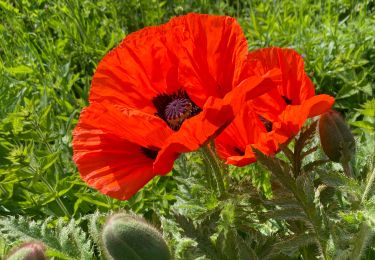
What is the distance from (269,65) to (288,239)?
0.39m

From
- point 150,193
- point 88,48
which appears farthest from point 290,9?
point 150,193

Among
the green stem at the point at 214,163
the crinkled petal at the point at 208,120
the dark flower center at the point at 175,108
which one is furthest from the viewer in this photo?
the dark flower center at the point at 175,108

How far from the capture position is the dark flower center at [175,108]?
149 centimetres

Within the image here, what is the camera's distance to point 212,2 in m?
4.34

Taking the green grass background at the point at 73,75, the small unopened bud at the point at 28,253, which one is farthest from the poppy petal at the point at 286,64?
the green grass background at the point at 73,75

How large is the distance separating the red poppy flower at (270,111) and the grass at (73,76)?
75 centimetres

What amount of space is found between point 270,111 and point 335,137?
0.53 feet

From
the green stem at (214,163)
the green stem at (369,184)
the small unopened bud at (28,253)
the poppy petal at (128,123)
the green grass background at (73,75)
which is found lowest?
the green grass background at (73,75)

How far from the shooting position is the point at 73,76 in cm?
334

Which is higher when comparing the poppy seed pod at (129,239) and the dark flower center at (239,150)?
the poppy seed pod at (129,239)

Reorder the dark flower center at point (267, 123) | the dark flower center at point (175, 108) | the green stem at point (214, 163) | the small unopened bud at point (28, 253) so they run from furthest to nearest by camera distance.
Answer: the dark flower center at point (267, 123) < the dark flower center at point (175, 108) < the green stem at point (214, 163) < the small unopened bud at point (28, 253)

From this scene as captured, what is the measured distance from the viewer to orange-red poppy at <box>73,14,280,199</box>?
135 centimetres

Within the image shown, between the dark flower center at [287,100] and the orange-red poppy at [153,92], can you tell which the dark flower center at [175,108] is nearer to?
the orange-red poppy at [153,92]

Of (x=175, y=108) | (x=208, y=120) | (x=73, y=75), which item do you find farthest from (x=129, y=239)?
(x=73, y=75)
